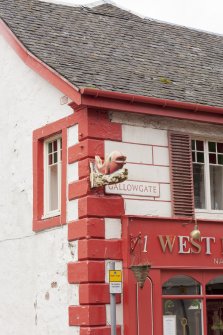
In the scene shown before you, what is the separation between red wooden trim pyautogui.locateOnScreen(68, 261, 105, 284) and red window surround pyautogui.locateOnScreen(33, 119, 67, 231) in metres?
1.22

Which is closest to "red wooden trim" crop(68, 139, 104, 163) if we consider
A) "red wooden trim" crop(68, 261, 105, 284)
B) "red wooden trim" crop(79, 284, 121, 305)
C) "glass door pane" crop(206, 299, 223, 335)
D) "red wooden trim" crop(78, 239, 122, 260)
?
"red wooden trim" crop(78, 239, 122, 260)

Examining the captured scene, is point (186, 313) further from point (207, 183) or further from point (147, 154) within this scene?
point (147, 154)

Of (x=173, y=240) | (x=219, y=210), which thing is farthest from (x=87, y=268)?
(x=219, y=210)

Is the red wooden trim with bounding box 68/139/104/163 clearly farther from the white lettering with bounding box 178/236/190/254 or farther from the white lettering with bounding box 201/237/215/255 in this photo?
the white lettering with bounding box 201/237/215/255

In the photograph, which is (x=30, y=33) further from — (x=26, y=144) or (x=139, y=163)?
(x=139, y=163)

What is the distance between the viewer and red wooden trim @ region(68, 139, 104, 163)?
1459 centimetres

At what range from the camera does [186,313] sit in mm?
14906

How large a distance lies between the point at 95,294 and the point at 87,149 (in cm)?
254

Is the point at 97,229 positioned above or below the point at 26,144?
below

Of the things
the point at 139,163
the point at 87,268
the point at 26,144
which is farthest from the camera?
the point at 26,144

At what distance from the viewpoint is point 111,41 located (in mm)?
18391

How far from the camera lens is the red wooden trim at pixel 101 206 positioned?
14.3 meters

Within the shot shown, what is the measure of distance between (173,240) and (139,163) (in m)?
1.52

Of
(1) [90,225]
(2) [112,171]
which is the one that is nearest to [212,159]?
(2) [112,171]
